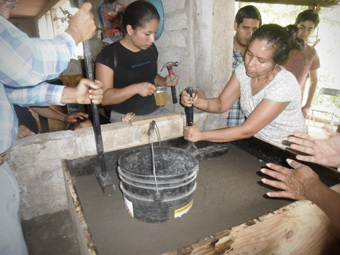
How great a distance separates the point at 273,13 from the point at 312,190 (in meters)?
9.50

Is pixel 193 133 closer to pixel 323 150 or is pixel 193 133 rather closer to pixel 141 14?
pixel 323 150

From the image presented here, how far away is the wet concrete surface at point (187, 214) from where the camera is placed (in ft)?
3.32

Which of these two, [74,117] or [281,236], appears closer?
[281,236]

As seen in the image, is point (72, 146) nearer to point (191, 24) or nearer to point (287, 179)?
point (287, 179)

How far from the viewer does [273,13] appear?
336 inches

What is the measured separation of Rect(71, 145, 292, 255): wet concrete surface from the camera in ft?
A: 3.32

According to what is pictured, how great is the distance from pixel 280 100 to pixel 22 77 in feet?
5.66

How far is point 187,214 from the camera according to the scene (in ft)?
3.88

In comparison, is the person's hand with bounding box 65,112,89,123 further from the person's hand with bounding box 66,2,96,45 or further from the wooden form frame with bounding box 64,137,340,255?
the person's hand with bounding box 66,2,96,45

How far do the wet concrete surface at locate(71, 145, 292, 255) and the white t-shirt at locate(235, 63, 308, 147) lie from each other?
47 cm

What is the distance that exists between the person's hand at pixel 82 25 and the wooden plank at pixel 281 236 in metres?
1.20

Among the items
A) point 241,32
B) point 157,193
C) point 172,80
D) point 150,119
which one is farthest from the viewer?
point 241,32

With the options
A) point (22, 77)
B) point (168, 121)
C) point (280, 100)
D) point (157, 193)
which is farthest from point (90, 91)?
point (280, 100)

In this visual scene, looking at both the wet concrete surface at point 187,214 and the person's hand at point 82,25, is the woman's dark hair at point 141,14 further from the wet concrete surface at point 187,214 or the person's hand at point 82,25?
the wet concrete surface at point 187,214
